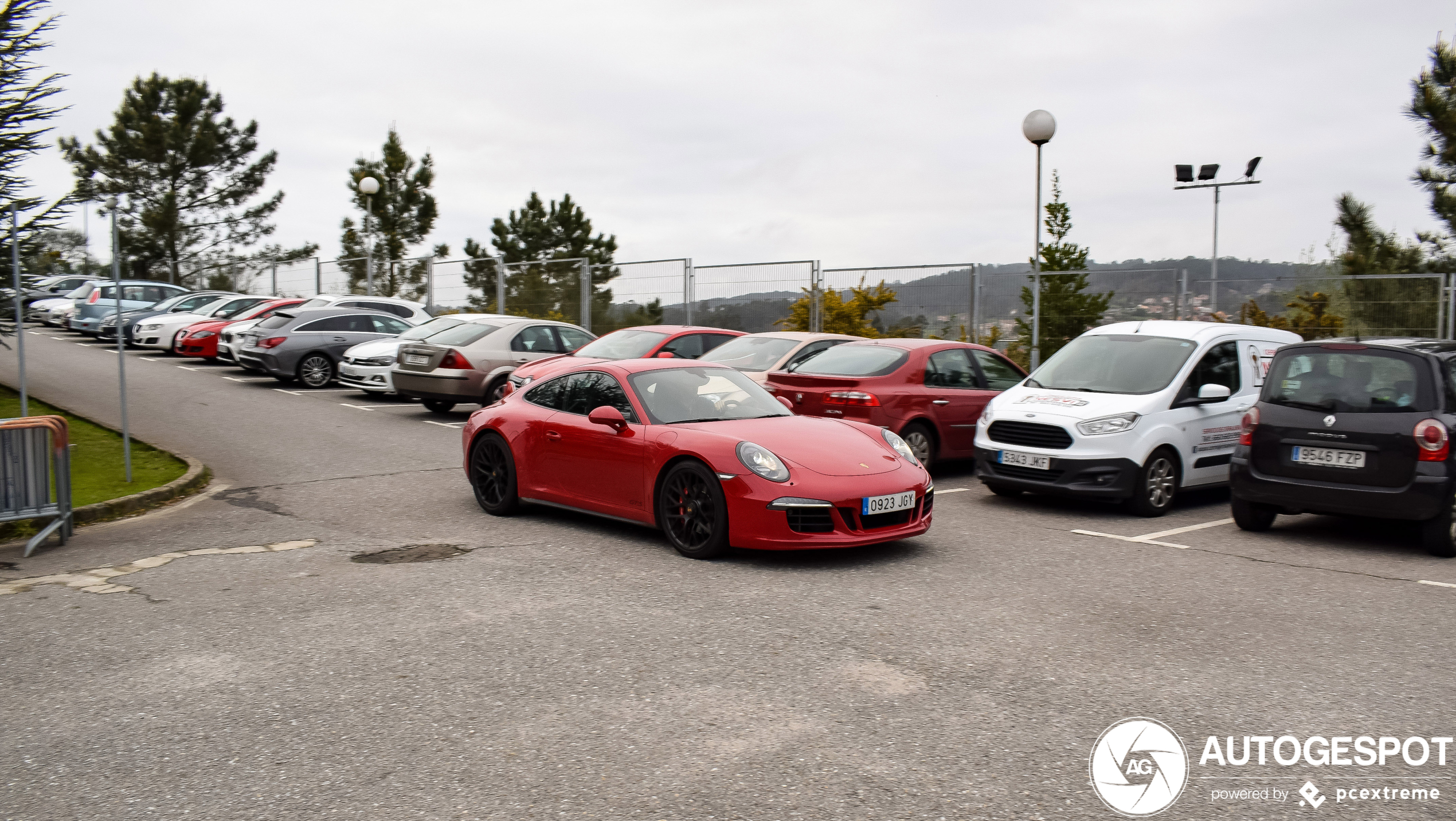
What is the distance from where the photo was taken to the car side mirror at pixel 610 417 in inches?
324

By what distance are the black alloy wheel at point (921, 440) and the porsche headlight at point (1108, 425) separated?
2266 millimetres

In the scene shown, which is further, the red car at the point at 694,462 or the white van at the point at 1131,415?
the white van at the point at 1131,415

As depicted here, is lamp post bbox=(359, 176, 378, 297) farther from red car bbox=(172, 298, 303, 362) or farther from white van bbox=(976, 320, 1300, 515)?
white van bbox=(976, 320, 1300, 515)

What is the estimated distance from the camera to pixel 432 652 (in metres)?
5.48

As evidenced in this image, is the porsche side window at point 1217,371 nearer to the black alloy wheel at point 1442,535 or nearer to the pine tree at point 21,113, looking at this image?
the black alloy wheel at point 1442,535

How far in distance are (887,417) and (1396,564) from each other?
482 centimetres

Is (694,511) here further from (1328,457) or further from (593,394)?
(1328,457)

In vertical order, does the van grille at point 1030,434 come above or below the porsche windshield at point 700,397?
below

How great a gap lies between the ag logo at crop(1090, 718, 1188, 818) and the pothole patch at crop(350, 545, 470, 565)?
482 cm

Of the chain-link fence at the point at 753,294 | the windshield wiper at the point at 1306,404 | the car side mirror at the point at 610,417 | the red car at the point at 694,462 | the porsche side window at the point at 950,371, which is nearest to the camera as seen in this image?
the red car at the point at 694,462

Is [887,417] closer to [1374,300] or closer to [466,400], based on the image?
[466,400]

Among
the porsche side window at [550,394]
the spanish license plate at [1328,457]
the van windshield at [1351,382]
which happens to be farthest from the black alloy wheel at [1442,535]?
the porsche side window at [550,394]

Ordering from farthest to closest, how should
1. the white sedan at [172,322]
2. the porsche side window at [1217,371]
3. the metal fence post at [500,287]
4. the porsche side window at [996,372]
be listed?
the metal fence post at [500,287], the white sedan at [172,322], the porsche side window at [996,372], the porsche side window at [1217,371]

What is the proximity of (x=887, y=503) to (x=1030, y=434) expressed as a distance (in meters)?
3.08
